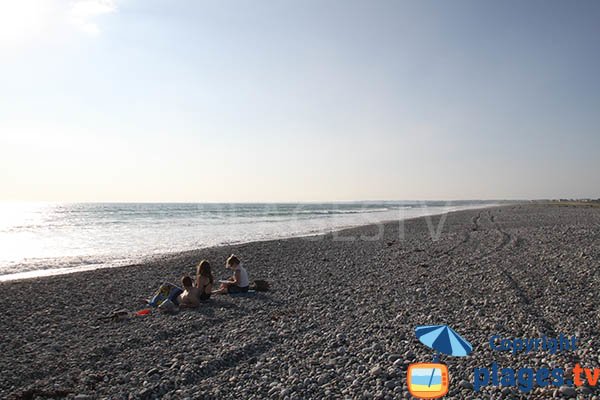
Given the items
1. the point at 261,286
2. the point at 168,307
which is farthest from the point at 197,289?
the point at 261,286

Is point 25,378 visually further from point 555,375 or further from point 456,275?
point 456,275

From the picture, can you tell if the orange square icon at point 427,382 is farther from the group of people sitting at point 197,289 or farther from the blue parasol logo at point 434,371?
the group of people sitting at point 197,289

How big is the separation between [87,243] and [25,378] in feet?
92.6

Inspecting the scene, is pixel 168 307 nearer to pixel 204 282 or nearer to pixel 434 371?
pixel 204 282

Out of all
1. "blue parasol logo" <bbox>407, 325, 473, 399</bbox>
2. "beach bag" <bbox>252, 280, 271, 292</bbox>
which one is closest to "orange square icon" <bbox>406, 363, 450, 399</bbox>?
"blue parasol logo" <bbox>407, 325, 473, 399</bbox>

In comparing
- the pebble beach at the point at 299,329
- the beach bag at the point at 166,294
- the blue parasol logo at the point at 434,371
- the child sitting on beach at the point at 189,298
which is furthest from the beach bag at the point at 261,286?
the blue parasol logo at the point at 434,371

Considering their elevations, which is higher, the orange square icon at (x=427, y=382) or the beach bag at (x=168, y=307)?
the orange square icon at (x=427, y=382)

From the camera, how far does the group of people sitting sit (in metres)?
11.8

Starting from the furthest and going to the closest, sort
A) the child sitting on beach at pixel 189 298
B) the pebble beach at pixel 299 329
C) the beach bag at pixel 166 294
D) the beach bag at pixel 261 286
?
the beach bag at pixel 261 286 → the beach bag at pixel 166 294 → the child sitting on beach at pixel 189 298 → the pebble beach at pixel 299 329

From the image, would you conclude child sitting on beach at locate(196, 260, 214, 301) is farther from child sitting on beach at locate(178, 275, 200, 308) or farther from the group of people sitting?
Answer: child sitting on beach at locate(178, 275, 200, 308)

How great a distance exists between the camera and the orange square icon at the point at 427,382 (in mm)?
5074

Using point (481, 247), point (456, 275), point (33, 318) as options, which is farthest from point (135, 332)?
point (481, 247)

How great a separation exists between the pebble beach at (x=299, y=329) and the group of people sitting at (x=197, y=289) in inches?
20.3

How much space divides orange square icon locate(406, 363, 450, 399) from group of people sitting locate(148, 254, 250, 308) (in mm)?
7897
